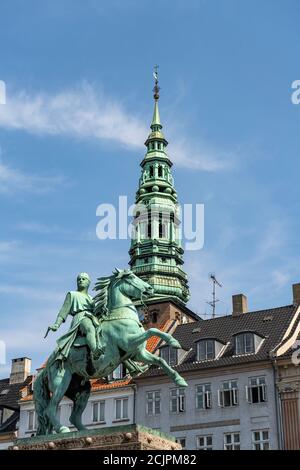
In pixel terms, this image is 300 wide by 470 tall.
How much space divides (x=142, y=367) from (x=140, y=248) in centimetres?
6175

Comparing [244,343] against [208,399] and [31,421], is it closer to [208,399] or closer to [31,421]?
[208,399]

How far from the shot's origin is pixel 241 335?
183 ft

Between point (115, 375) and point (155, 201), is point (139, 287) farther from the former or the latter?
point (155, 201)

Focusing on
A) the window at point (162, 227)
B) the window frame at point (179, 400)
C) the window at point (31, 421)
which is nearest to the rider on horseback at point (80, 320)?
the window frame at point (179, 400)

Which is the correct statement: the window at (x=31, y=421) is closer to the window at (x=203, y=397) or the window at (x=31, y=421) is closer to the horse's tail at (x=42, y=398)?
the window at (x=203, y=397)

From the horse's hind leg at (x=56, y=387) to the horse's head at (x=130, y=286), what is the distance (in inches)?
104

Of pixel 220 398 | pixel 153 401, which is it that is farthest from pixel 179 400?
pixel 220 398

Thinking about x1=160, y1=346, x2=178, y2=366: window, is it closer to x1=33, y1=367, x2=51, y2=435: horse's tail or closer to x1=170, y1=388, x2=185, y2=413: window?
x1=170, y1=388, x2=185, y2=413: window

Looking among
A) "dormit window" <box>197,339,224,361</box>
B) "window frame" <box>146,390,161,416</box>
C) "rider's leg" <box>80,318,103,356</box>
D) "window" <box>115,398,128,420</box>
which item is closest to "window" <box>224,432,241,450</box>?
"window frame" <box>146,390,161,416</box>

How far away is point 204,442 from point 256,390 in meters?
4.74

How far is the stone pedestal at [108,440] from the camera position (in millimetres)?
20203

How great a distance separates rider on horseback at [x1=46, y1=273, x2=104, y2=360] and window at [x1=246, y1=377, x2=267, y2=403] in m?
30.8

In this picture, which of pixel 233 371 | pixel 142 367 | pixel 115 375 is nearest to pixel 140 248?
pixel 115 375

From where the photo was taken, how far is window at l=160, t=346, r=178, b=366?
58.2m
